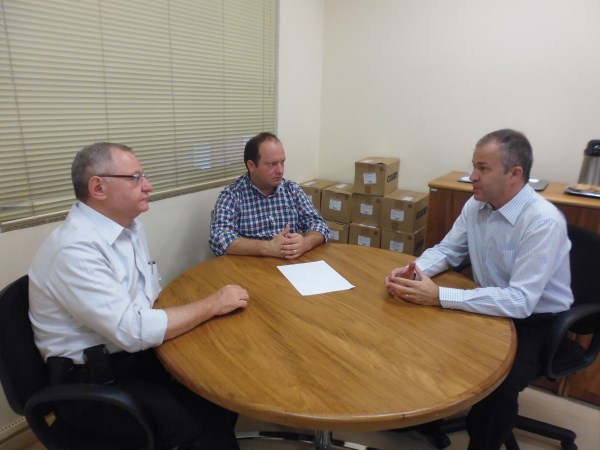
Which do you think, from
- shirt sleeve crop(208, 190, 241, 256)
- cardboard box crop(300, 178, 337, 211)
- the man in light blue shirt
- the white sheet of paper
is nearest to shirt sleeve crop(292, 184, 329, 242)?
shirt sleeve crop(208, 190, 241, 256)

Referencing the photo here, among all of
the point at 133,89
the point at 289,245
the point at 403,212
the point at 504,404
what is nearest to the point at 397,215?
the point at 403,212

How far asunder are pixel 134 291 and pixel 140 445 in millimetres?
466

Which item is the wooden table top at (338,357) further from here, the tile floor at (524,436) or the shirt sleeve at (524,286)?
the tile floor at (524,436)

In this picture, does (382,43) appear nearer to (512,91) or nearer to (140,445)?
(512,91)

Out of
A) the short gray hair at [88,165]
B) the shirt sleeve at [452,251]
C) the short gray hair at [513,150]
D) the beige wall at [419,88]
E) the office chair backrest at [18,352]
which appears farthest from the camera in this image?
the beige wall at [419,88]

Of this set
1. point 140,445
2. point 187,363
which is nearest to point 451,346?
point 187,363

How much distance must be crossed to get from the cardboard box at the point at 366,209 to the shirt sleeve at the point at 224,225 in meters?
1.12

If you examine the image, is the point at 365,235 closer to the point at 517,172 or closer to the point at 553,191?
the point at 553,191

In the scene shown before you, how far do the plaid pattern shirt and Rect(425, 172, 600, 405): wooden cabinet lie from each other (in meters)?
0.68

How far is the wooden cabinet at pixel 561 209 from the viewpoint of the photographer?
78.2 inches

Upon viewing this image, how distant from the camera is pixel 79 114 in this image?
1828 mm

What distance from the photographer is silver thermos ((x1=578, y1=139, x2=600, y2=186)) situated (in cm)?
226

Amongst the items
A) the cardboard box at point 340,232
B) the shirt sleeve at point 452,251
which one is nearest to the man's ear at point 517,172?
the shirt sleeve at point 452,251

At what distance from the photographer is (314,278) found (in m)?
1.66
